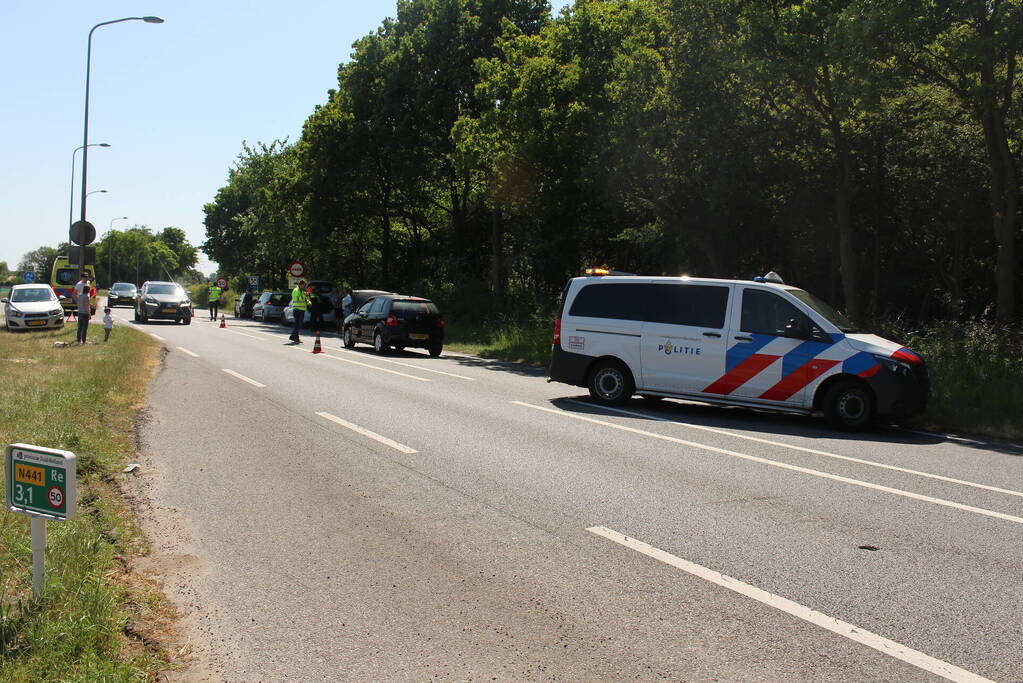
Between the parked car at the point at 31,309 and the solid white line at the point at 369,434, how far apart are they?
62.8ft

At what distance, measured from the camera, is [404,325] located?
2269 centimetres

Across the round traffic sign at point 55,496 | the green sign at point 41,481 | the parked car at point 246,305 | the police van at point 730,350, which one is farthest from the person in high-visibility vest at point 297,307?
the parked car at point 246,305

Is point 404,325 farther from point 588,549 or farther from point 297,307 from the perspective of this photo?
point 588,549

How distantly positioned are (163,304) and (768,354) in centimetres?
2841

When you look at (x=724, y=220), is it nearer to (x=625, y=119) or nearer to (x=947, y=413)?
(x=625, y=119)

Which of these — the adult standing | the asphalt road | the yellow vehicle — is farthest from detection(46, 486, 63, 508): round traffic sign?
the yellow vehicle

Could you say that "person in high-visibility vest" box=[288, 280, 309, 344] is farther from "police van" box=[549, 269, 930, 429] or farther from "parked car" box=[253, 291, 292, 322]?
"parked car" box=[253, 291, 292, 322]

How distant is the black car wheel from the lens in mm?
23016

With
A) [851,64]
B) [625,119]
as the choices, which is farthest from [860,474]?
[625,119]

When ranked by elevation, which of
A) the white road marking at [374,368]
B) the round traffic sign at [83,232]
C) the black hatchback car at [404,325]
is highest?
the round traffic sign at [83,232]

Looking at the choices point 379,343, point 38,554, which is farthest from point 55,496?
point 379,343

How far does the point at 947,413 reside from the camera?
12016 mm

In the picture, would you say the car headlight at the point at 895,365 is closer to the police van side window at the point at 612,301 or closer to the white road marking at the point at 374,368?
the police van side window at the point at 612,301

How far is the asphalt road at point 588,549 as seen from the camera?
399cm
